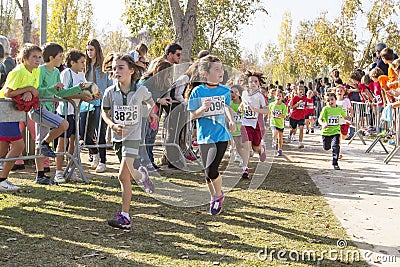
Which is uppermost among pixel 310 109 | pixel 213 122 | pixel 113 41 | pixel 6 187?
pixel 113 41

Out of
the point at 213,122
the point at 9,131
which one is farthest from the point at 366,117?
the point at 9,131

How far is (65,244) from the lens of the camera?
4883 mm

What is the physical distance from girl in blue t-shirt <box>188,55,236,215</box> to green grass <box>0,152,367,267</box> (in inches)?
14.6

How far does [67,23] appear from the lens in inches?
1475

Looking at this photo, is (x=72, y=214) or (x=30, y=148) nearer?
(x=72, y=214)

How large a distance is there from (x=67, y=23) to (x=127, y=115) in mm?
33686

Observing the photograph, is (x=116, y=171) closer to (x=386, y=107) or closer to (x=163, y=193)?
(x=163, y=193)

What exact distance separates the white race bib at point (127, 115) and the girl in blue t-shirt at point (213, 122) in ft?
2.57

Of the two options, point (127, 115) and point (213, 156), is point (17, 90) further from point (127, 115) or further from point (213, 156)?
point (213, 156)

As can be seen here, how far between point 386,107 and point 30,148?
7436mm

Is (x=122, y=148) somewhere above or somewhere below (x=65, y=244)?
above

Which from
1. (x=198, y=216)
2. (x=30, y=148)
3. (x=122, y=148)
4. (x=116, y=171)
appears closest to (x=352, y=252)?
(x=198, y=216)

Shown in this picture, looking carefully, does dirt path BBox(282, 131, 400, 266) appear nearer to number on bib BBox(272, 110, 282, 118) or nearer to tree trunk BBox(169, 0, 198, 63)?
number on bib BBox(272, 110, 282, 118)

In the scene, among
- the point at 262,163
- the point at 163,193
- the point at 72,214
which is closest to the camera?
the point at 72,214
